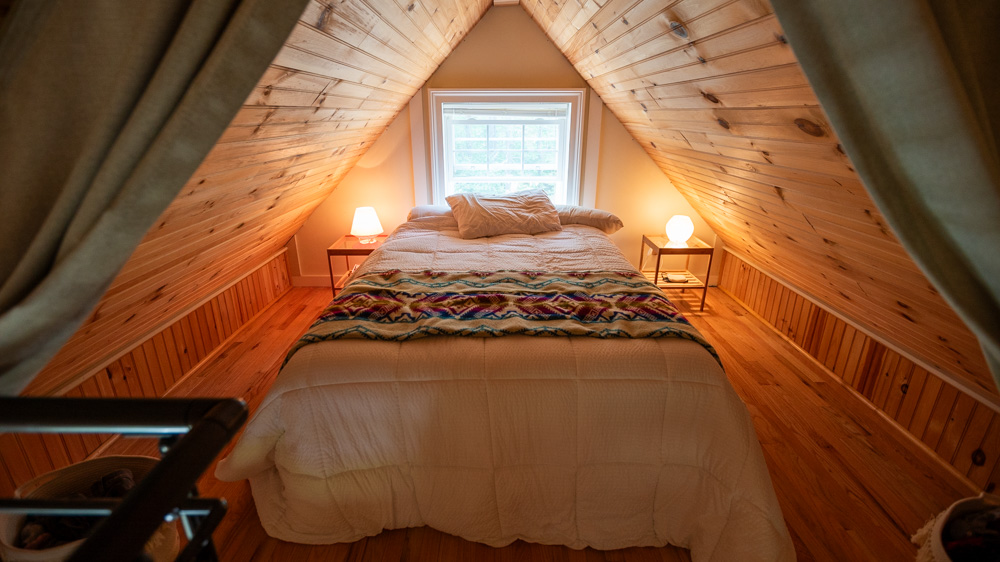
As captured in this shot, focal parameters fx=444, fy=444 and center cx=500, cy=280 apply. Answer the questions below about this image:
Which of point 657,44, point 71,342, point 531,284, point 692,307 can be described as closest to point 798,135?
point 657,44

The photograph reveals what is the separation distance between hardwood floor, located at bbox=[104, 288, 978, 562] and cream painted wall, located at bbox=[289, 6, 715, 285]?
112 centimetres

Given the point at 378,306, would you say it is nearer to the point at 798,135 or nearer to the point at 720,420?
the point at 720,420

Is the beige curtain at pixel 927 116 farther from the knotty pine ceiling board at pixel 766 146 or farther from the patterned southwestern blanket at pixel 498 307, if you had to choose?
the patterned southwestern blanket at pixel 498 307

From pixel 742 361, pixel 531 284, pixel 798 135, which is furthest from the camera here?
pixel 742 361

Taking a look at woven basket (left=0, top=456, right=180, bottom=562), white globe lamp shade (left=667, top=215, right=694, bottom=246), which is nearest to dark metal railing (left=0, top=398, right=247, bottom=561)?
woven basket (left=0, top=456, right=180, bottom=562)

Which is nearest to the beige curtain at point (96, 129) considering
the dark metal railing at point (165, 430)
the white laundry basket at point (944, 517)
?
the dark metal railing at point (165, 430)

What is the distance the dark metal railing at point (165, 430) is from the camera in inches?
14.1

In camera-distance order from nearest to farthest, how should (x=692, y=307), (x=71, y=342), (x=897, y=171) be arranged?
(x=897, y=171), (x=71, y=342), (x=692, y=307)

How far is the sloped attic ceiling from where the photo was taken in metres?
1.28

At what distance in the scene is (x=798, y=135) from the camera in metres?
1.35

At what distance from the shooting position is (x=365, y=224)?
3256 mm

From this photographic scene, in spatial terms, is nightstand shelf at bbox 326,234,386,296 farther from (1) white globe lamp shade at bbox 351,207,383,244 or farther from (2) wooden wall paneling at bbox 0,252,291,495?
(2) wooden wall paneling at bbox 0,252,291,495

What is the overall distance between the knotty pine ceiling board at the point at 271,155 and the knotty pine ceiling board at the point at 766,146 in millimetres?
855

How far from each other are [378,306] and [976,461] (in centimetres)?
235
